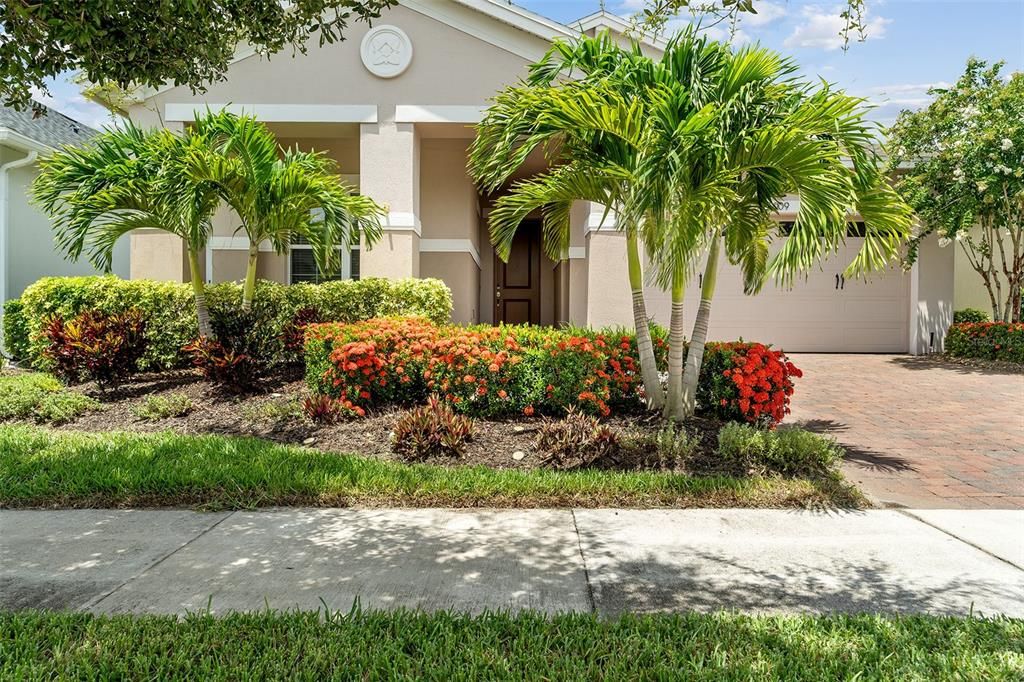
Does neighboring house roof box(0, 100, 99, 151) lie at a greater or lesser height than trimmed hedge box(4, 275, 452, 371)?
greater

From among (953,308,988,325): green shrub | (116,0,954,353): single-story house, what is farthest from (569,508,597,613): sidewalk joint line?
(953,308,988,325): green shrub

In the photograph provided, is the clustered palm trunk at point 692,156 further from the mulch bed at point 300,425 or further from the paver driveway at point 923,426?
the paver driveway at point 923,426

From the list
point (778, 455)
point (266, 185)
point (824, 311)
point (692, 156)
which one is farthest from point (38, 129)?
point (824, 311)

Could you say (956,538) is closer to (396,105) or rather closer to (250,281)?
(250,281)

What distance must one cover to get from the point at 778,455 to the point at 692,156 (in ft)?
8.52

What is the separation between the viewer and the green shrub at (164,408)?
7.29 m

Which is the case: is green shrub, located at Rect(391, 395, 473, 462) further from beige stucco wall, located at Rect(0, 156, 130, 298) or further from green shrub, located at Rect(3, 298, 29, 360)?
beige stucco wall, located at Rect(0, 156, 130, 298)

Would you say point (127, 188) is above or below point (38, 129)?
below

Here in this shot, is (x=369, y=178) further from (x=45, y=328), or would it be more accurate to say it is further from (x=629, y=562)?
(x=629, y=562)

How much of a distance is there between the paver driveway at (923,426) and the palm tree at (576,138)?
7.32 ft

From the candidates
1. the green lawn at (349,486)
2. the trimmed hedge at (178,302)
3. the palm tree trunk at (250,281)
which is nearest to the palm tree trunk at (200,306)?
the trimmed hedge at (178,302)

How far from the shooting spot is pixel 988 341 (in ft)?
40.6

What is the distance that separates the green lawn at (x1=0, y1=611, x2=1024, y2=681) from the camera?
8.37ft

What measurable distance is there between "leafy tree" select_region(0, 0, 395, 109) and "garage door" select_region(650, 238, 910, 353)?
34.4 feet
